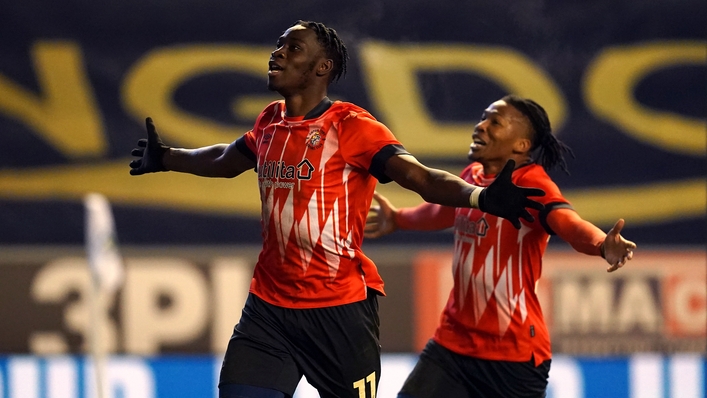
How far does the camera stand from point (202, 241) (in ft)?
27.2

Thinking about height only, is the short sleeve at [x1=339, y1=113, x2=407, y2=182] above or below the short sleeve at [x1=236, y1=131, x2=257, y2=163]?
below

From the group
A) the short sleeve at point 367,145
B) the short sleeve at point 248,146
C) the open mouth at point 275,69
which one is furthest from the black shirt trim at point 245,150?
the short sleeve at point 367,145

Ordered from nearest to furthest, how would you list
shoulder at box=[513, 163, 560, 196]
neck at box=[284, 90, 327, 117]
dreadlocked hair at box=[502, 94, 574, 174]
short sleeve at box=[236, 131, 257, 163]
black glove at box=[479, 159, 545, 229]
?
black glove at box=[479, 159, 545, 229], neck at box=[284, 90, 327, 117], short sleeve at box=[236, 131, 257, 163], shoulder at box=[513, 163, 560, 196], dreadlocked hair at box=[502, 94, 574, 174]

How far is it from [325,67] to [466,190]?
0.82 metres

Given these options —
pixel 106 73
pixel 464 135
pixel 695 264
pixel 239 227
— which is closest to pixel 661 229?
pixel 695 264

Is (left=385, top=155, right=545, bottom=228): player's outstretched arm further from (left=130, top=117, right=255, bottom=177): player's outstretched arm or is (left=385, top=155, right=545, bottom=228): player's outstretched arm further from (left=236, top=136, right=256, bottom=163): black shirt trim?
(left=130, top=117, right=255, bottom=177): player's outstretched arm

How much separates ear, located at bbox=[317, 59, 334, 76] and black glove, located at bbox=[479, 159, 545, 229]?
914 millimetres

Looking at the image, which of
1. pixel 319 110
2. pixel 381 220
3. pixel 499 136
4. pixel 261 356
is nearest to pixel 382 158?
pixel 319 110

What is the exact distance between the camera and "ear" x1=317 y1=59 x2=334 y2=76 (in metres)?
4.21

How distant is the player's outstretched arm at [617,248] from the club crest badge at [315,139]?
3.63 ft

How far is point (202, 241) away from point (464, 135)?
2141 mm

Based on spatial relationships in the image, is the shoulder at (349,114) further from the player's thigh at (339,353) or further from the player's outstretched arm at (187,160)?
the player's thigh at (339,353)

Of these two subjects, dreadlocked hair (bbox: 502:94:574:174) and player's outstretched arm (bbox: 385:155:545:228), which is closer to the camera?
player's outstretched arm (bbox: 385:155:545:228)

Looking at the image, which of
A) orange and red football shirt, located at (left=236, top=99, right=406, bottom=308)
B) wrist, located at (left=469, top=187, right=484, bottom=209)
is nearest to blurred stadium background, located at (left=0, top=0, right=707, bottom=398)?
orange and red football shirt, located at (left=236, top=99, right=406, bottom=308)
